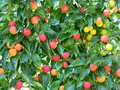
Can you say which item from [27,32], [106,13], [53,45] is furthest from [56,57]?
[106,13]

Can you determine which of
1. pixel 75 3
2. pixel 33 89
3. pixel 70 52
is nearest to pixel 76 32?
pixel 70 52

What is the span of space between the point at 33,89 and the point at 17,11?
0.43 m

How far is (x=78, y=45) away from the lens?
5.89 feet

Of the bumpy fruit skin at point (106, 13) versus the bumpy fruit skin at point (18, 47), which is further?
the bumpy fruit skin at point (106, 13)

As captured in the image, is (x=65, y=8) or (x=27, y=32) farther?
(x=65, y=8)

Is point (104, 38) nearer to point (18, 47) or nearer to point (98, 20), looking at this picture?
point (98, 20)

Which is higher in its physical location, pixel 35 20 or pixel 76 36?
pixel 35 20

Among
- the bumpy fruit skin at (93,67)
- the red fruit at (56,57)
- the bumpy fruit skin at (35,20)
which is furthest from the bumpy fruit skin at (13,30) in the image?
the bumpy fruit skin at (93,67)

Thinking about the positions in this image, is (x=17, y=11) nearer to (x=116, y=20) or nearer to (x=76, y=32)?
(x=76, y=32)

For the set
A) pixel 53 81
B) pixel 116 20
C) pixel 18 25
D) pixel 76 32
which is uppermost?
pixel 18 25

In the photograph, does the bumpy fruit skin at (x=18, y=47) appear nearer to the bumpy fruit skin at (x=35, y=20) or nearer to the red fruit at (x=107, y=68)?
the bumpy fruit skin at (x=35, y=20)

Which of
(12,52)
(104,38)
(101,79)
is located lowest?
(101,79)

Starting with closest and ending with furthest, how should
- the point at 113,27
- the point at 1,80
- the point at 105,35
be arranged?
1. the point at 1,80
2. the point at 105,35
3. the point at 113,27

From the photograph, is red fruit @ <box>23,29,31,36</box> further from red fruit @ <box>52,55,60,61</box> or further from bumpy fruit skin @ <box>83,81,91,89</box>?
bumpy fruit skin @ <box>83,81,91,89</box>
